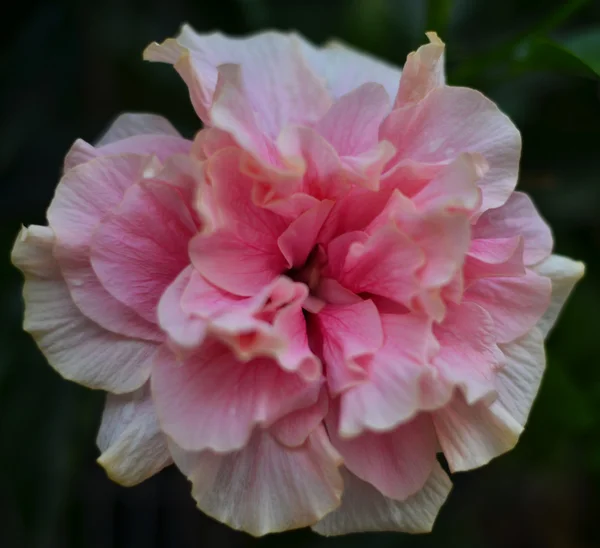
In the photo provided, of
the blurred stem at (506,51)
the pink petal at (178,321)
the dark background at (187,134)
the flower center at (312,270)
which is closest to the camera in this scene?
the pink petal at (178,321)

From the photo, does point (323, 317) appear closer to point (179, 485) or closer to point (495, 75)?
point (495, 75)

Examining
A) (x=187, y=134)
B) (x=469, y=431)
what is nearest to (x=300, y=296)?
(x=469, y=431)

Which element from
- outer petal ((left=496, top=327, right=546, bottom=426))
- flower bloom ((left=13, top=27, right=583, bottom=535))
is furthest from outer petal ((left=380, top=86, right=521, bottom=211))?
outer petal ((left=496, top=327, right=546, bottom=426))

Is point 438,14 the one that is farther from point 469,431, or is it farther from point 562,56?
point 469,431

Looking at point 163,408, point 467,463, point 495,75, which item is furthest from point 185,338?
point 495,75

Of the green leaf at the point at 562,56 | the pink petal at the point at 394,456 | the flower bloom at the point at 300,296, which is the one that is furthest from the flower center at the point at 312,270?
the green leaf at the point at 562,56

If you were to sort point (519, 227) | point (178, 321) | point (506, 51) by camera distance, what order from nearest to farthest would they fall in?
1. point (178, 321)
2. point (519, 227)
3. point (506, 51)

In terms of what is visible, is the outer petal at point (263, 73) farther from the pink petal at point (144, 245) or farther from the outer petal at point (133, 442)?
the outer petal at point (133, 442)
